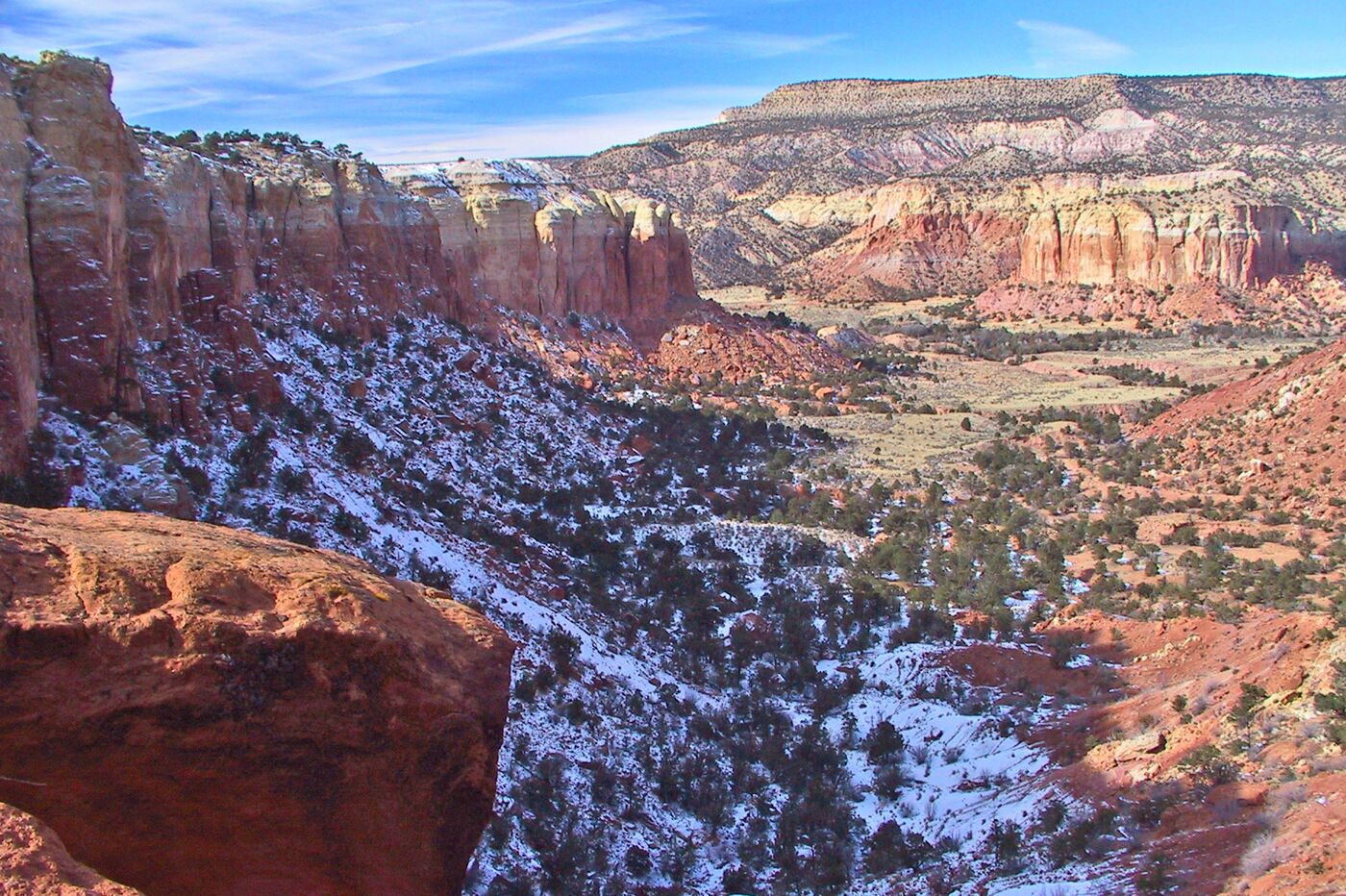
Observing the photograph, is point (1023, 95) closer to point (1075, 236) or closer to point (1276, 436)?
point (1075, 236)

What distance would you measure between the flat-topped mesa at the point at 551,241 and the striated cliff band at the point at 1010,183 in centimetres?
3787

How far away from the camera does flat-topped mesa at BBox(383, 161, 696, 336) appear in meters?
39.0

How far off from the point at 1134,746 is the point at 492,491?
599 inches

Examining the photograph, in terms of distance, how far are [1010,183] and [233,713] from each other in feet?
302

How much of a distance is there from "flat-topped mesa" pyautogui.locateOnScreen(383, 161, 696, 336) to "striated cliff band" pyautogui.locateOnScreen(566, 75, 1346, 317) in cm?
3787

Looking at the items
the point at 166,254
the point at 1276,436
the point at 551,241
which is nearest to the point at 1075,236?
the point at 551,241

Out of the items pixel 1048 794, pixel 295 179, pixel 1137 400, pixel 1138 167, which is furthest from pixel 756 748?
pixel 1138 167

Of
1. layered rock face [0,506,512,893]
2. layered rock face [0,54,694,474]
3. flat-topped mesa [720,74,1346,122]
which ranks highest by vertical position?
flat-topped mesa [720,74,1346,122]

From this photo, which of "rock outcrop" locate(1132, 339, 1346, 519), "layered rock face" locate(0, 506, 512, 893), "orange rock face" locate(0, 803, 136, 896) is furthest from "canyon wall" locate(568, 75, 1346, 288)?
"orange rock face" locate(0, 803, 136, 896)

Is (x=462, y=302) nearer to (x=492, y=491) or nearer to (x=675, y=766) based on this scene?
(x=492, y=491)

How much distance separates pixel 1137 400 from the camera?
45.4 metres

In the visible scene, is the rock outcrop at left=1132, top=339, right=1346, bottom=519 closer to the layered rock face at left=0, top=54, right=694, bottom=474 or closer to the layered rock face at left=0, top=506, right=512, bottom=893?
the layered rock face at left=0, top=54, right=694, bottom=474

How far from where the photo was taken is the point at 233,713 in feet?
18.8

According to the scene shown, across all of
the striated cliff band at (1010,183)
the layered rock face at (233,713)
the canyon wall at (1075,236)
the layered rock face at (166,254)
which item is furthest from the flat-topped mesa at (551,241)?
the canyon wall at (1075,236)
